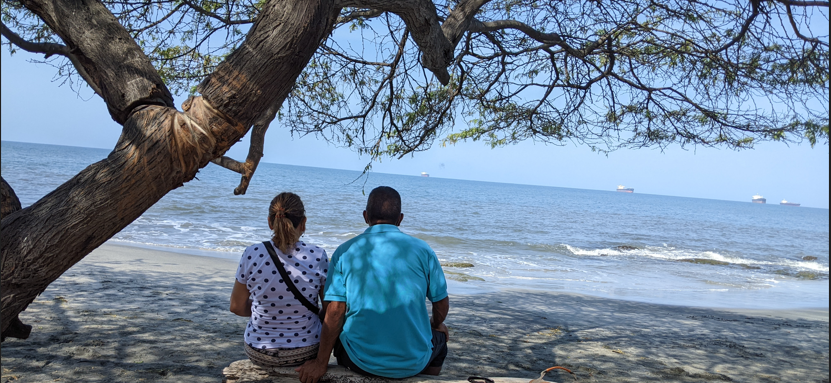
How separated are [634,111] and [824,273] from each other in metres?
15.9

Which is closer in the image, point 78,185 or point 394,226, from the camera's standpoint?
point 78,185

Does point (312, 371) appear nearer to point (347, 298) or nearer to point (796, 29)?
point (347, 298)

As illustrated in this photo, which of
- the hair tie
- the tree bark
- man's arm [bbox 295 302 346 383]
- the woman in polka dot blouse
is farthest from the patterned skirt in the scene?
the tree bark

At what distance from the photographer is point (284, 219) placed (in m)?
2.78

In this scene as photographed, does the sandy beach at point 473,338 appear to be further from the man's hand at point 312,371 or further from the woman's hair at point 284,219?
the woman's hair at point 284,219

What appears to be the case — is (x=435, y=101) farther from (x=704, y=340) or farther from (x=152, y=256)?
(x=152, y=256)

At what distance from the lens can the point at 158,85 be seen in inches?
101

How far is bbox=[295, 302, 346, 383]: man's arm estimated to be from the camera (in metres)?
2.70

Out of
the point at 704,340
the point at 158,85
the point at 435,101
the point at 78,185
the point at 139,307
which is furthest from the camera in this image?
the point at 435,101

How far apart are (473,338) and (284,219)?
325 centimetres

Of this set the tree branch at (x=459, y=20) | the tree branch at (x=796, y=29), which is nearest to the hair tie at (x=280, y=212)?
the tree branch at (x=459, y=20)

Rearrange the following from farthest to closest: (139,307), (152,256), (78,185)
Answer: (152,256) → (139,307) → (78,185)

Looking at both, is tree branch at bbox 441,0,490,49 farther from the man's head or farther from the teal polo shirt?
the teal polo shirt

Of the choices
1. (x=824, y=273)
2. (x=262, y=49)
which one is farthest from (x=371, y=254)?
(x=824, y=273)
